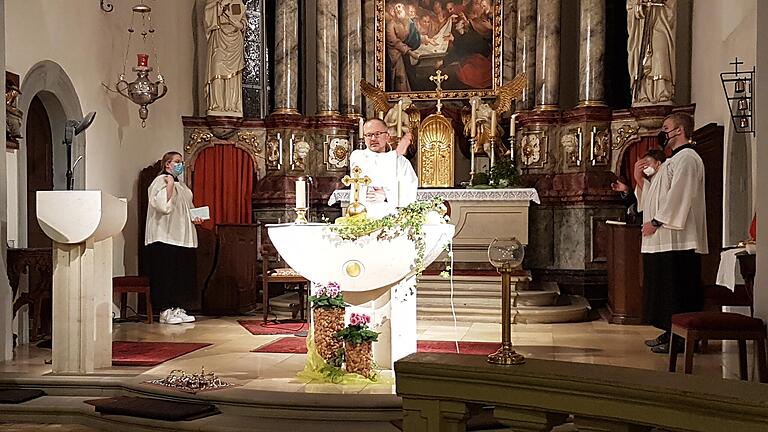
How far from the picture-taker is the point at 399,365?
286 centimetres

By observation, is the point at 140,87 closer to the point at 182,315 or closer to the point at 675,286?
the point at 182,315

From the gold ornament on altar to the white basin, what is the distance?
20.4 ft

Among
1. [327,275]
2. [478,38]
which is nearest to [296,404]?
[327,275]

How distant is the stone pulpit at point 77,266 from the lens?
20.2 feet

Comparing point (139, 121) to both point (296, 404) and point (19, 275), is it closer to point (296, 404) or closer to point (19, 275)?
point (19, 275)

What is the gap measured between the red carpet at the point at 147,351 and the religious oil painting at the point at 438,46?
19.3 feet

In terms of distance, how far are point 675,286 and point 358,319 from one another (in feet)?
8.83

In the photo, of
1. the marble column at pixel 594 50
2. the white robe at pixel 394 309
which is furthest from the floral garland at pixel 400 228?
the marble column at pixel 594 50

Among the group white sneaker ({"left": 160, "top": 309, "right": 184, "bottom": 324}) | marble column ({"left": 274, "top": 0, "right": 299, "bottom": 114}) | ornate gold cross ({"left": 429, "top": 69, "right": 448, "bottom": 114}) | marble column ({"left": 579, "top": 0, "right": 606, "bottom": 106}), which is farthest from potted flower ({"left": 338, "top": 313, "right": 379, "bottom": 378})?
marble column ({"left": 274, "top": 0, "right": 299, "bottom": 114})

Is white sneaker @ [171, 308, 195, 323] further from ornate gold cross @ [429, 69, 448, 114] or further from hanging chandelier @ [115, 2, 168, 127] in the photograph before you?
ornate gold cross @ [429, 69, 448, 114]

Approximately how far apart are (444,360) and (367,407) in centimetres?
264

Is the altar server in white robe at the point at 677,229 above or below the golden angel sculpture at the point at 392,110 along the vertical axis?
below

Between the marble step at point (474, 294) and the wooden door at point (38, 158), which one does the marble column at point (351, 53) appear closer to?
the marble step at point (474, 294)

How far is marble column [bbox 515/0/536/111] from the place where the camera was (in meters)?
12.2
